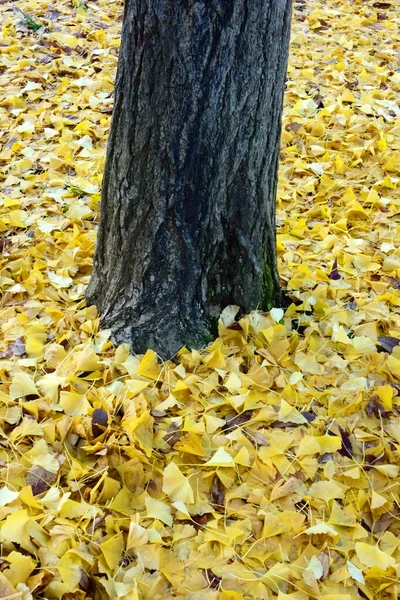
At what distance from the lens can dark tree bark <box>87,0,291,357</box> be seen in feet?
5.00

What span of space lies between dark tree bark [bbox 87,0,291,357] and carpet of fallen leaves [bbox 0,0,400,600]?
0.11m

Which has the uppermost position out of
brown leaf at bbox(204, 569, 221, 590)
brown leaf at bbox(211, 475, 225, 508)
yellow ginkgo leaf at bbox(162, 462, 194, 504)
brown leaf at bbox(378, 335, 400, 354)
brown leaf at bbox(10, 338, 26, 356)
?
brown leaf at bbox(378, 335, 400, 354)

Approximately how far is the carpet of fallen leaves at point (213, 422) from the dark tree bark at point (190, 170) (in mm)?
113

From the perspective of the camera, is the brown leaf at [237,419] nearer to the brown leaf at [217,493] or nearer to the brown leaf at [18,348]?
the brown leaf at [217,493]

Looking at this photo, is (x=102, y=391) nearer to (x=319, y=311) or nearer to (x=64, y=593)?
(x=64, y=593)

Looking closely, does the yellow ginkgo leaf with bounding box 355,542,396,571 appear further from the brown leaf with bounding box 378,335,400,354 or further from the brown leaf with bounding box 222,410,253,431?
the brown leaf with bounding box 378,335,400,354

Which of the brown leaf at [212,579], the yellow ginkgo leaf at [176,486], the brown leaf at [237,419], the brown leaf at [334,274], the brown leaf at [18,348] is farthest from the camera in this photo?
the brown leaf at [334,274]

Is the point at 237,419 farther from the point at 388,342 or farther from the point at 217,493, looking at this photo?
the point at 388,342

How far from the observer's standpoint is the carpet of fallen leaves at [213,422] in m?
1.37

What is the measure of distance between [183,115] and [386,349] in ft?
3.33

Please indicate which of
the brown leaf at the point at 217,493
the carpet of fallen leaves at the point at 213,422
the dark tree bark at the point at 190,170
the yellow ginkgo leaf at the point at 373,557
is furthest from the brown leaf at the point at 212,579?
the dark tree bark at the point at 190,170

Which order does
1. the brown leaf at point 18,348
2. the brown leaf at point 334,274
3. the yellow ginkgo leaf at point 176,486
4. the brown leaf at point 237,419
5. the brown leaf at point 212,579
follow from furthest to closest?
the brown leaf at point 334,274 → the brown leaf at point 18,348 → the brown leaf at point 237,419 → the yellow ginkgo leaf at point 176,486 → the brown leaf at point 212,579

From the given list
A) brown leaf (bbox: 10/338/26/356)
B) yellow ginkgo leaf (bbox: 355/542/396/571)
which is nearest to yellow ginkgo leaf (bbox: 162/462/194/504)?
yellow ginkgo leaf (bbox: 355/542/396/571)

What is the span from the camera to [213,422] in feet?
5.44
